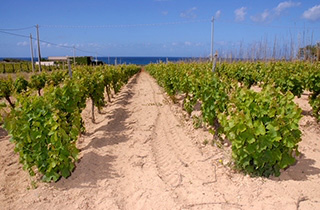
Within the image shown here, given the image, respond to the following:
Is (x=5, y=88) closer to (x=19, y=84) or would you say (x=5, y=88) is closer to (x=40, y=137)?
(x=19, y=84)

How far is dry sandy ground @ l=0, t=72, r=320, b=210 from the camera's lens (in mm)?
3453

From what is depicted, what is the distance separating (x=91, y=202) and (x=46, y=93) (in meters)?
2.07

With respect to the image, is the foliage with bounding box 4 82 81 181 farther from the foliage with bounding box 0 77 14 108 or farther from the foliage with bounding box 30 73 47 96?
the foliage with bounding box 30 73 47 96

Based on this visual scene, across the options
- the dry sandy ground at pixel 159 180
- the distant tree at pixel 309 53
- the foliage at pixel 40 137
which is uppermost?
the distant tree at pixel 309 53

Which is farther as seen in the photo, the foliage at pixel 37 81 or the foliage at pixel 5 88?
the foliage at pixel 37 81

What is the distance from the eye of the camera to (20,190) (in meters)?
4.16

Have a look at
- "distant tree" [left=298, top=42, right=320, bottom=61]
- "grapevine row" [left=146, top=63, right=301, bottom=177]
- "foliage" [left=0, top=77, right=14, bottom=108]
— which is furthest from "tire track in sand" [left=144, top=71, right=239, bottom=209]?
"distant tree" [left=298, top=42, right=320, bottom=61]

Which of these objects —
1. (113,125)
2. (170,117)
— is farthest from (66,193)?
(170,117)

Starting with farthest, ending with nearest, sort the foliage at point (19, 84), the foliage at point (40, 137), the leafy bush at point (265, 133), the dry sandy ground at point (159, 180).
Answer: the foliage at point (19, 84) < the foliage at point (40, 137) < the leafy bush at point (265, 133) < the dry sandy ground at point (159, 180)

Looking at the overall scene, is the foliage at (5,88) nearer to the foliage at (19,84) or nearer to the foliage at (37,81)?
the foliage at (19,84)

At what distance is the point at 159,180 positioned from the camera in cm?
412

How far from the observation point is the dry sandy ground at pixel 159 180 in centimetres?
345

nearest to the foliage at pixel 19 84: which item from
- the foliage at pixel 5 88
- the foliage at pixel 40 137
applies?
the foliage at pixel 5 88

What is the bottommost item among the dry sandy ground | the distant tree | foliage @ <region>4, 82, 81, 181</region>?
the dry sandy ground
